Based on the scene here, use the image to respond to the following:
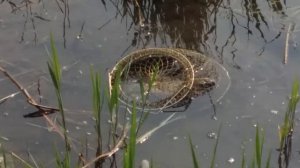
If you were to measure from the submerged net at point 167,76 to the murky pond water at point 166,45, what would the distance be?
0.24 ft

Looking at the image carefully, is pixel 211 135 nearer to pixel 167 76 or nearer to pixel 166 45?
pixel 167 76

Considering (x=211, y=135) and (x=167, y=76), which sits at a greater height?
(x=167, y=76)

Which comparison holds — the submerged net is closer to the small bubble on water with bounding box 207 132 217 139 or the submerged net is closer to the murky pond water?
the murky pond water

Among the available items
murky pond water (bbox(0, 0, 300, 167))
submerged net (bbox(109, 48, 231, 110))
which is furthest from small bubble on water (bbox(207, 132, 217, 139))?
submerged net (bbox(109, 48, 231, 110))

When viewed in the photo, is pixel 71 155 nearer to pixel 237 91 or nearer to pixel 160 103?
pixel 160 103

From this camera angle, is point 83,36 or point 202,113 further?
point 83,36

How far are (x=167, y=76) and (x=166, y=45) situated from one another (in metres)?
0.23

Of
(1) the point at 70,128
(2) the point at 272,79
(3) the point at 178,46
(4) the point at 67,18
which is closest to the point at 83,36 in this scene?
(4) the point at 67,18

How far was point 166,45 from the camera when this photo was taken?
3.49 m

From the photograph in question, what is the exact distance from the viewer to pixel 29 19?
3.70m

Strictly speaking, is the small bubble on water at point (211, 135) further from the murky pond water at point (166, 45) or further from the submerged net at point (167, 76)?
the submerged net at point (167, 76)

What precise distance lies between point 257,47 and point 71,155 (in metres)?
1.20

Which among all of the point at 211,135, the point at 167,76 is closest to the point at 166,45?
the point at 167,76

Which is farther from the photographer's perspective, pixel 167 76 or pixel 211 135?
pixel 167 76
